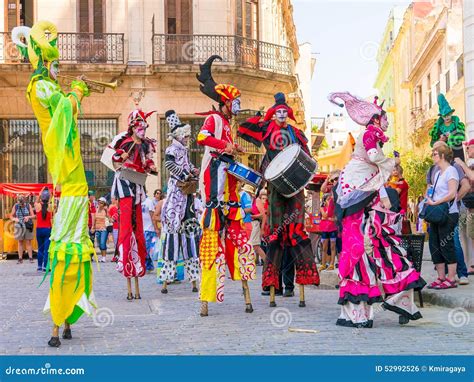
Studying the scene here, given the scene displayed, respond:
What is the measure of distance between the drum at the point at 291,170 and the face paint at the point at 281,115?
466mm

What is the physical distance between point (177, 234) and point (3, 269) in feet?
21.4

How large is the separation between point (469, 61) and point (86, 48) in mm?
11513

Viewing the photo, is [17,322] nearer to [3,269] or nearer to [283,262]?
[283,262]

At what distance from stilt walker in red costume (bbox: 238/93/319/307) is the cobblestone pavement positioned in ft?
1.15

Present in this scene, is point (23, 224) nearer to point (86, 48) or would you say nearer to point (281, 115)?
point (86, 48)

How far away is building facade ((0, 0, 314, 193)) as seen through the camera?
2505cm

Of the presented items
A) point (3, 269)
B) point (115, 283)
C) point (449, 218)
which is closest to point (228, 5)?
point (3, 269)

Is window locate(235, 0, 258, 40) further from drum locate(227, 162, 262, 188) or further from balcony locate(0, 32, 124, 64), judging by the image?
drum locate(227, 162, 262, 188)

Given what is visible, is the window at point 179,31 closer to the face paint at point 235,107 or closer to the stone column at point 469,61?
the stone column at point 469,61

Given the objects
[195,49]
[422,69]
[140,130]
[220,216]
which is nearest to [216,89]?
[220,216]

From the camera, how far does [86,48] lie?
25141mm

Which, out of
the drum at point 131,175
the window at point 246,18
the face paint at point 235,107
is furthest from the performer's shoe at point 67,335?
the window at point 246,18

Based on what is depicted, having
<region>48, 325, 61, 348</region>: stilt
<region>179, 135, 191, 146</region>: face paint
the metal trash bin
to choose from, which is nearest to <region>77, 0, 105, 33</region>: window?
<region>179, 135, 191, 146</region>: face paint

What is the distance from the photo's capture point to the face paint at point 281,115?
858 centimetres
